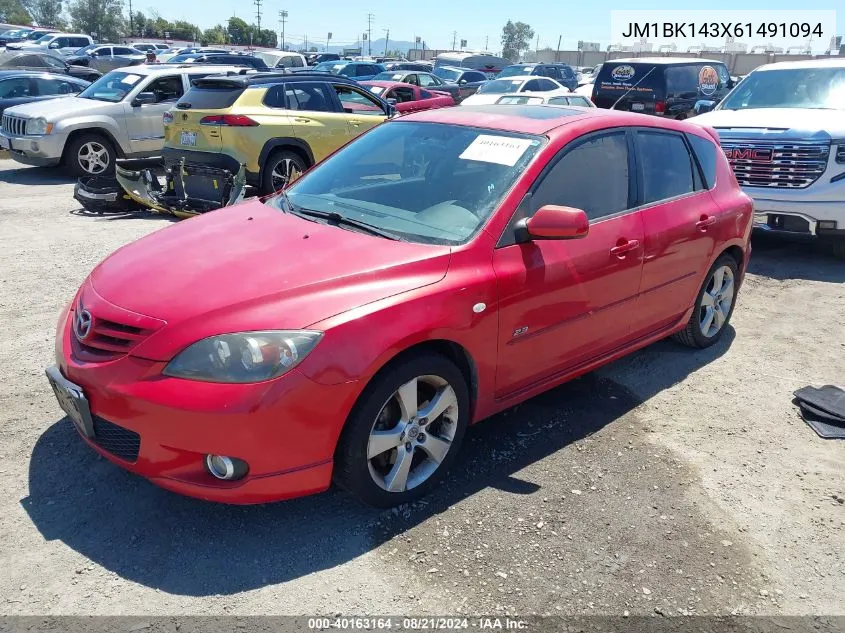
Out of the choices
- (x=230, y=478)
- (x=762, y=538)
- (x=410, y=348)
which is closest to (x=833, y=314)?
(x=762, y=538)

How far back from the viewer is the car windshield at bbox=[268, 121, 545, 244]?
3.61 metres

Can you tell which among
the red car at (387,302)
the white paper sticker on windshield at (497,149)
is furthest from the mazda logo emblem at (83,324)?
the white paper sticker on windshield at (497,149)

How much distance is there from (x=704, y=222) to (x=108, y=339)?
12.1 feet

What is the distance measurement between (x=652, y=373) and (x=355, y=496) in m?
2.62

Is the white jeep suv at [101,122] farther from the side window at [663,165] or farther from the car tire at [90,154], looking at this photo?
the side window at [663,165]

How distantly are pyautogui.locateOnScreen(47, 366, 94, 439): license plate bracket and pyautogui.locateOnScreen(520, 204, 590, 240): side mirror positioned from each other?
215 cm

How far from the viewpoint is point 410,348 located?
10.4 feet

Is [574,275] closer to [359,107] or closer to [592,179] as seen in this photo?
[592,179]

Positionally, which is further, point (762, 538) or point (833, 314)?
point (833, 314)

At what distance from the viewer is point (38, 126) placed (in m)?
11.1

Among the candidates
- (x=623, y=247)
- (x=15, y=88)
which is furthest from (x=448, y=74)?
(x=623, y=247)

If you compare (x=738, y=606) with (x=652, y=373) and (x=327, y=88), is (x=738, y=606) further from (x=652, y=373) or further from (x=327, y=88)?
(x=327, y=88)

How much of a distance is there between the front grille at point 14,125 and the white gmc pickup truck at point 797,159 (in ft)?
32.6

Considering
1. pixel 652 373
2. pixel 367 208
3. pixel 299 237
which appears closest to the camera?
pixel 299 237
